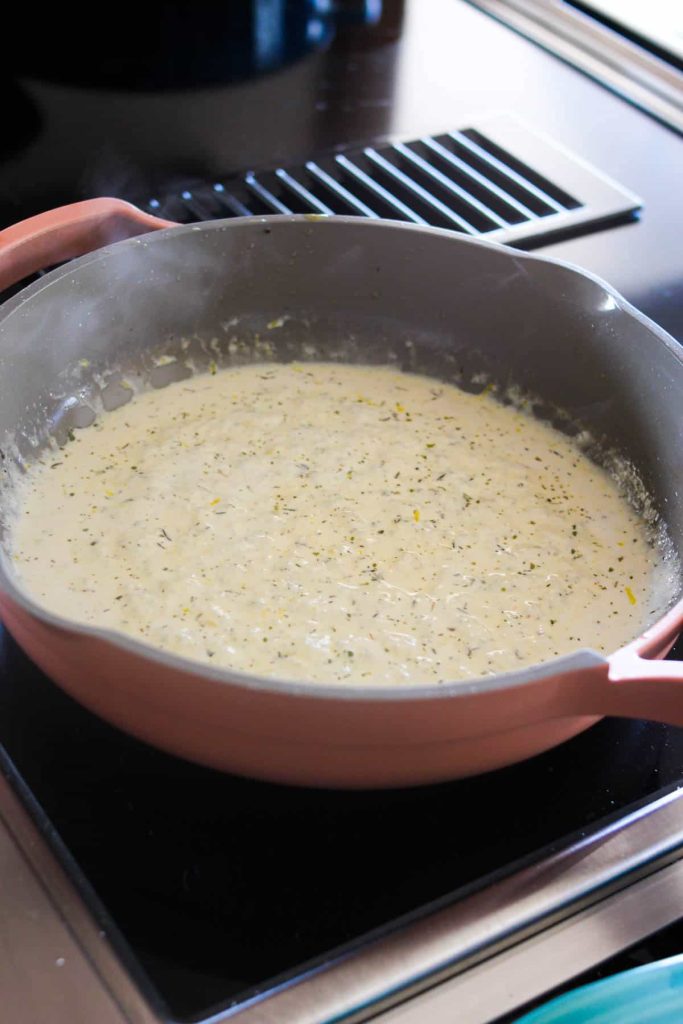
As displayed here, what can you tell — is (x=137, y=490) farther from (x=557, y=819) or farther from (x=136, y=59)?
(x=136, y=59)

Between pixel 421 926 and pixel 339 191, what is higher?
pixel 339 191

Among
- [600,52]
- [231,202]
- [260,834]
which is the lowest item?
[260,834]

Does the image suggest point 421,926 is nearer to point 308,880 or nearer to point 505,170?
point 308,880

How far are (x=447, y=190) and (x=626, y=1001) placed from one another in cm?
105

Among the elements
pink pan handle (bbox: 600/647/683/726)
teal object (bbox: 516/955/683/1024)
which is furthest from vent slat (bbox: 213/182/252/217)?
teal object (bbox: 516/955/683/1024)

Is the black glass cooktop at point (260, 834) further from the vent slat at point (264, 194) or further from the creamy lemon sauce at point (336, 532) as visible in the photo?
the vent slat at point (264, 194)

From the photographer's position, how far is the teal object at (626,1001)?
2.27 ft

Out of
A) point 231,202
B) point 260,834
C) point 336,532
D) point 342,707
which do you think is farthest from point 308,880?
point 231,202

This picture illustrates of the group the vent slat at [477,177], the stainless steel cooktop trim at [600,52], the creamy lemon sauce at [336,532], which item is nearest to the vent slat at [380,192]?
the vent slat at [477,177]

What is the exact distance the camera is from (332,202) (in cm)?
148

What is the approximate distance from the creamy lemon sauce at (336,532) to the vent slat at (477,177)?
319 mm

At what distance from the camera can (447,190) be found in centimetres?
150

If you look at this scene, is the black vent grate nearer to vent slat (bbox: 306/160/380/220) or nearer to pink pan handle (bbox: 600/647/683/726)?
vent slat (bbox: 306/160/380/220)

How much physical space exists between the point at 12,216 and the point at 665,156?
2.89ft
